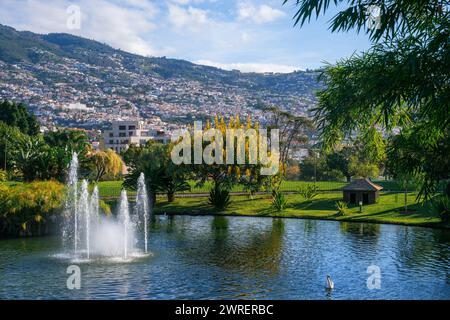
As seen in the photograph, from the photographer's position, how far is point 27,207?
3741 cm

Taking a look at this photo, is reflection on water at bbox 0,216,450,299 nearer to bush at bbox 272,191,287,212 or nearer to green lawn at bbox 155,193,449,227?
green lawn at bbox 155,193,449,227

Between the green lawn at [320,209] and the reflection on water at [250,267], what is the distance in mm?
Result: 5653

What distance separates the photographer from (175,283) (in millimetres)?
22562

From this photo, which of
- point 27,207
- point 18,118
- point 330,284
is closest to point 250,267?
point 330,284

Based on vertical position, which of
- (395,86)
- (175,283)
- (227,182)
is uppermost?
(395,86)

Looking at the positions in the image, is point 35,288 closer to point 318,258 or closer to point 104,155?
point 318,258

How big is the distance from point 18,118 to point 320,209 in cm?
8218

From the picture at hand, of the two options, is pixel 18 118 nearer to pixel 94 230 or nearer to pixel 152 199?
pixel 152 199

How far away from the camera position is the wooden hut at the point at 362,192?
54.0m

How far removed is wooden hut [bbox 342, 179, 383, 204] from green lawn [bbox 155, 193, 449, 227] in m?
1.00

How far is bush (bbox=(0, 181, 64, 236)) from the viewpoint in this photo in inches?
1441

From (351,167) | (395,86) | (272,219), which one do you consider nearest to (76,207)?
(272,219)
